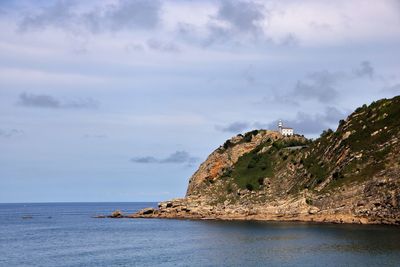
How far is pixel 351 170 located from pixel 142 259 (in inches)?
3093

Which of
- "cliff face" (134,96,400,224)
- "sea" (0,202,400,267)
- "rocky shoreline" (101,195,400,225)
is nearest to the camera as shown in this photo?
"sea" (0,202,400,267)

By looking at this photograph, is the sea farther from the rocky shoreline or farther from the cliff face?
the cliff face

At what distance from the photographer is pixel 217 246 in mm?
118188

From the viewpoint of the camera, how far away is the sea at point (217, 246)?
96875mm

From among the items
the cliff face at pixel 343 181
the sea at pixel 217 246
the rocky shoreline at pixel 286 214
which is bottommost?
the sea at pixel 217 246

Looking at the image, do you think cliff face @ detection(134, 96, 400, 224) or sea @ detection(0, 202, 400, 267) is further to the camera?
cliff face @ detection(134, 96, 400, 224)

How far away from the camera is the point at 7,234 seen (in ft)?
549

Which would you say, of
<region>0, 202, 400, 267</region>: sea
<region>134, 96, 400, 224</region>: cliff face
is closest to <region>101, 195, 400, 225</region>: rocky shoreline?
<region>134, 96, 400, 224</region>: cliff face

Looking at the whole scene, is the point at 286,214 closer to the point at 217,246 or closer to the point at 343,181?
the point at 343,181

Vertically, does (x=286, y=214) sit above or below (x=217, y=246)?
above

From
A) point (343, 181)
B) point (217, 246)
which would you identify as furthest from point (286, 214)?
point (217, 246)

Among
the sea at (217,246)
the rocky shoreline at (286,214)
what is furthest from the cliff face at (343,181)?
the sea at (217,246)

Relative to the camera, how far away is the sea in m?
96.9

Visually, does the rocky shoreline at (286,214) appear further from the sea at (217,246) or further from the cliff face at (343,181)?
the sea at (217,246)
